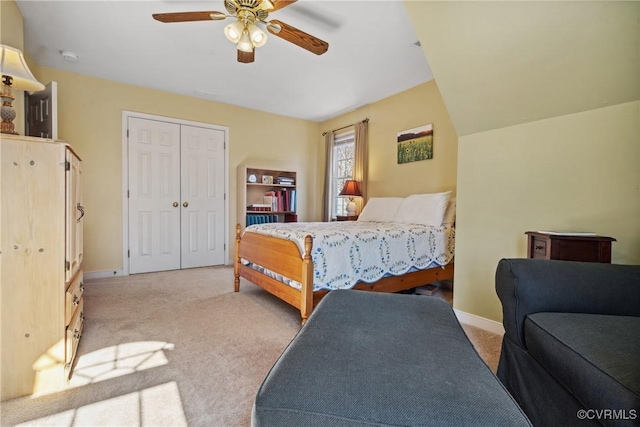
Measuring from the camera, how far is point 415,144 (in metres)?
3.78

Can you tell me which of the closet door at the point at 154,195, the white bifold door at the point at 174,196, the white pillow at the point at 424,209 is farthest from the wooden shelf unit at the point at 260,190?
the white pillow at the point at 424,209

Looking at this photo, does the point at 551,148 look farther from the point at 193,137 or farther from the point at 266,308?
the point at 193,137

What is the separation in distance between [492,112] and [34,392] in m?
3.25

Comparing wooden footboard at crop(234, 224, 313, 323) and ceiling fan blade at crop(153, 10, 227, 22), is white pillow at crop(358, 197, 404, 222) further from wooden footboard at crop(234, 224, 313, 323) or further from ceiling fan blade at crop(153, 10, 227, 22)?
ceiling fan blade at crop(153, 10, 227, 22)

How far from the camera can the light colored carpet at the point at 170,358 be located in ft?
4.29

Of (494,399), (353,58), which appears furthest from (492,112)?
(494,399)

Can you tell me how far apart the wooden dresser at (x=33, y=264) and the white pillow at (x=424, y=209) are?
2.97 metres

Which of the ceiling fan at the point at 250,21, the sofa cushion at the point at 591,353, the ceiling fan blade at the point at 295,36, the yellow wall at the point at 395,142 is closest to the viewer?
the sofa cushion at the point at 591,353

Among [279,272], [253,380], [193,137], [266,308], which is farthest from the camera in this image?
[193,137]

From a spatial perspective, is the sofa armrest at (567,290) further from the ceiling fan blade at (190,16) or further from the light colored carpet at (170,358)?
the ceiling fan blade at (190,16)

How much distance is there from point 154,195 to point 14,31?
2.10 m

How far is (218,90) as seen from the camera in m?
3.99

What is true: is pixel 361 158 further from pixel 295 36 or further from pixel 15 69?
pixel 15 69

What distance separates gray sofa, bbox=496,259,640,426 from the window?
12.2ft
